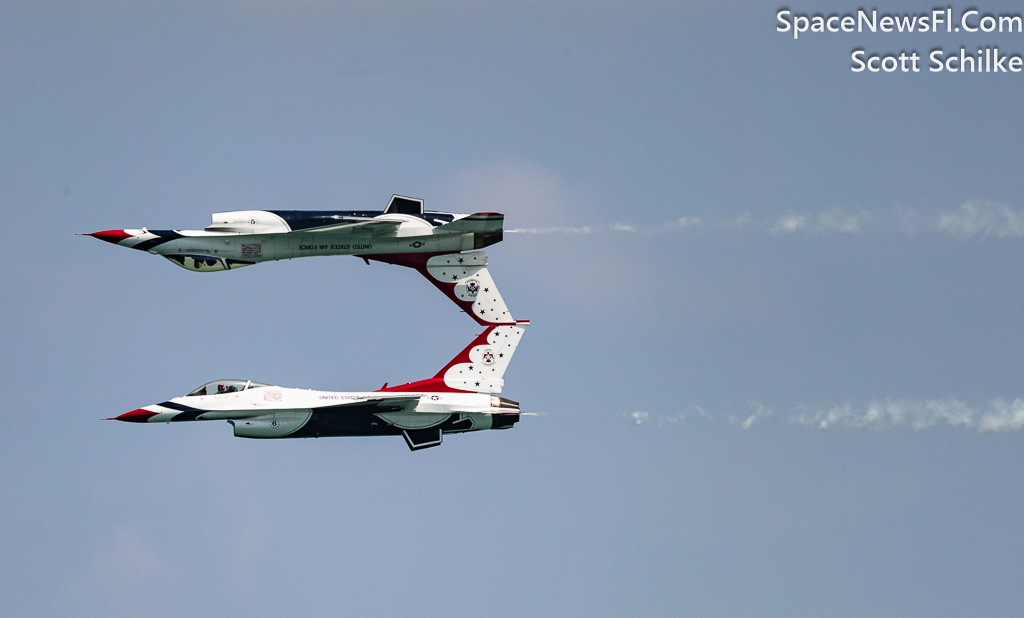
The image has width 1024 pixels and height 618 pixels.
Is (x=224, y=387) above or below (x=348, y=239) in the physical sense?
below

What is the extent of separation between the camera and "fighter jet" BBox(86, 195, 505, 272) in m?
78.0

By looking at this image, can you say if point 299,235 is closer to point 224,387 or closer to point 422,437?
point 224,387

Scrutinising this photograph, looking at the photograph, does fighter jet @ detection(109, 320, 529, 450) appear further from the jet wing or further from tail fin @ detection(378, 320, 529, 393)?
the jet wing

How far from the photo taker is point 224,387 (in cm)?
7844

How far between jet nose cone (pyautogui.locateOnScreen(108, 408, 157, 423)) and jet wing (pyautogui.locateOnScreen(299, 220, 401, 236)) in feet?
28.1

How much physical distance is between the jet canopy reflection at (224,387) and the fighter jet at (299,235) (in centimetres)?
413

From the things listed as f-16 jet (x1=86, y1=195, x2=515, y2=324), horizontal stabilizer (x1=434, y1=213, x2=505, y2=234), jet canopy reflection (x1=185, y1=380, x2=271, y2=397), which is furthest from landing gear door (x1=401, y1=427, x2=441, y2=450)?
horizontal stabilizer (x1=434, y1=213, x2=505, y2=234)

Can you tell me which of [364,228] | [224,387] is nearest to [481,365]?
[364,228]

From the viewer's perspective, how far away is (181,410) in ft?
256

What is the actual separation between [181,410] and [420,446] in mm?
8657

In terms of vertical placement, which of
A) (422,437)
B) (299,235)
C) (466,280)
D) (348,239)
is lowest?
(422,437)

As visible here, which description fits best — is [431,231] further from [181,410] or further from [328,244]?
[181,410]

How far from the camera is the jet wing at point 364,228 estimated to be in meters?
77.9

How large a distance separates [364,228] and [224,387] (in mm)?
7649
